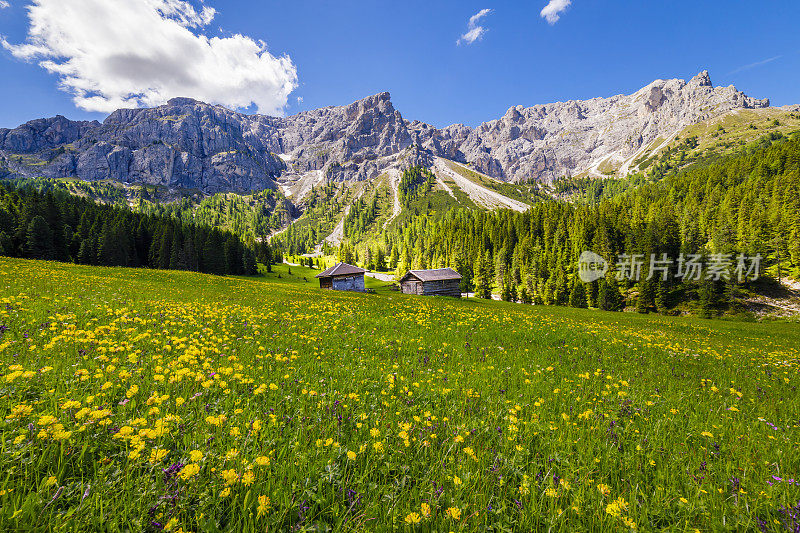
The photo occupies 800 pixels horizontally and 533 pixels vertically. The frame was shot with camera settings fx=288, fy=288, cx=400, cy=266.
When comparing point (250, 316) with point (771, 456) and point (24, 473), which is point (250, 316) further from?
point (771, 456)

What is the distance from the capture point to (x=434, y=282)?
234 ft

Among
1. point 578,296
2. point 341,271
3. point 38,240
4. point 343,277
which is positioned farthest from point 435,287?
point 38,240

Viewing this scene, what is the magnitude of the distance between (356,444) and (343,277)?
62358 millimetres

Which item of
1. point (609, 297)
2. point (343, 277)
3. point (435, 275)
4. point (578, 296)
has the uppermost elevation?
point (435, 275)

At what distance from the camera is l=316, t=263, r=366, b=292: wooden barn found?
63594 mm

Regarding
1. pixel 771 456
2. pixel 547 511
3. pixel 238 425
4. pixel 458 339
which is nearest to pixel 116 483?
pixel 238 425

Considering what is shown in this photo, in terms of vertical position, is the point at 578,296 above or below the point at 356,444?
below

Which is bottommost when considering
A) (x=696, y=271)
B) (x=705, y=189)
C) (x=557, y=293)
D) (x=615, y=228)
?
(x=557, y=293)

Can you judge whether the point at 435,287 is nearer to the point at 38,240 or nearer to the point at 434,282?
the point at 434,282

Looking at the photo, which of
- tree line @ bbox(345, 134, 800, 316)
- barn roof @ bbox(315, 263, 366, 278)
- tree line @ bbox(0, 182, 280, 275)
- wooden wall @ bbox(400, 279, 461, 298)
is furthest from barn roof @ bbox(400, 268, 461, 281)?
tree line @ bbox(0, 182, 280, 275)

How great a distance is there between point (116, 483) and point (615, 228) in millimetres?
109221

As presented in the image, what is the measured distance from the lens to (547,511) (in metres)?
2.79

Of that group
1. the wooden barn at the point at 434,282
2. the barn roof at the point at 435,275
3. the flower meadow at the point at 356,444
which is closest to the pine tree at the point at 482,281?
the wooden barn at the point at 434,282

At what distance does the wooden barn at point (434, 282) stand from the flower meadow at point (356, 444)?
62.9 meters
